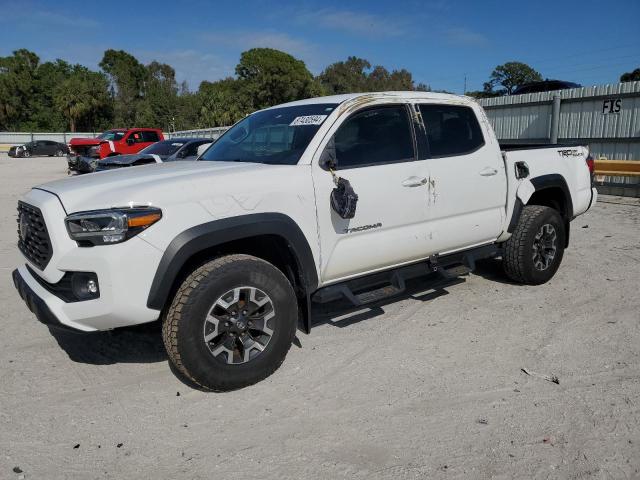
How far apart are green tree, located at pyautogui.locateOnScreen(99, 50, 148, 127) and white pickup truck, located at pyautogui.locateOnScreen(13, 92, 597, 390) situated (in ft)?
222

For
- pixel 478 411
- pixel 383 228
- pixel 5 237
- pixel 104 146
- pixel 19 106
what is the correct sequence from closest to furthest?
pixel 478 411, pixel 383 228, pixel 5 237, pixel 104 146, pixel 19 106

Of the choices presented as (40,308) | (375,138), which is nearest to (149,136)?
(375,138)

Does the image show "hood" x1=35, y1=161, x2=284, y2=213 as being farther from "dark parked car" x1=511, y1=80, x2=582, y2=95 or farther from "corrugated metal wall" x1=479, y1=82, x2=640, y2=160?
"dark parked car" x1=511, y1=80, x2=582, y2=95

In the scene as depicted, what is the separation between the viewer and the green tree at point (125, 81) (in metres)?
67.1

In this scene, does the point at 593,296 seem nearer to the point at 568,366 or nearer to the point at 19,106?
the point at 568,366

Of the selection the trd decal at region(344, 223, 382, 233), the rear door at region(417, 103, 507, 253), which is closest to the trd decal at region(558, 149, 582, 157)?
the rear door at region(417, 103, 507, 253)

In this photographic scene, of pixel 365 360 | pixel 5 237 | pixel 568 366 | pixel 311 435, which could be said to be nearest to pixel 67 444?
pixel 311 435

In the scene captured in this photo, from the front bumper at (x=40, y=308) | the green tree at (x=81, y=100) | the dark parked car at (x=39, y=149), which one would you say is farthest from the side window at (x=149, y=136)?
the green tree at (x=81, y=100)

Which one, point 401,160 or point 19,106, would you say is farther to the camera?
point 19,106

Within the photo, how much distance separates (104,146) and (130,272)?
17.7 metres

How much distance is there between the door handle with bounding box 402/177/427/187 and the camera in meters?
3.97

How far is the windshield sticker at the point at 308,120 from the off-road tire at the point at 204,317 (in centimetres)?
118

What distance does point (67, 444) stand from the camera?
2.82m

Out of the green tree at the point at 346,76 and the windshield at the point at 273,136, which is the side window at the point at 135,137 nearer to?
the windshield at the point at 273,136
